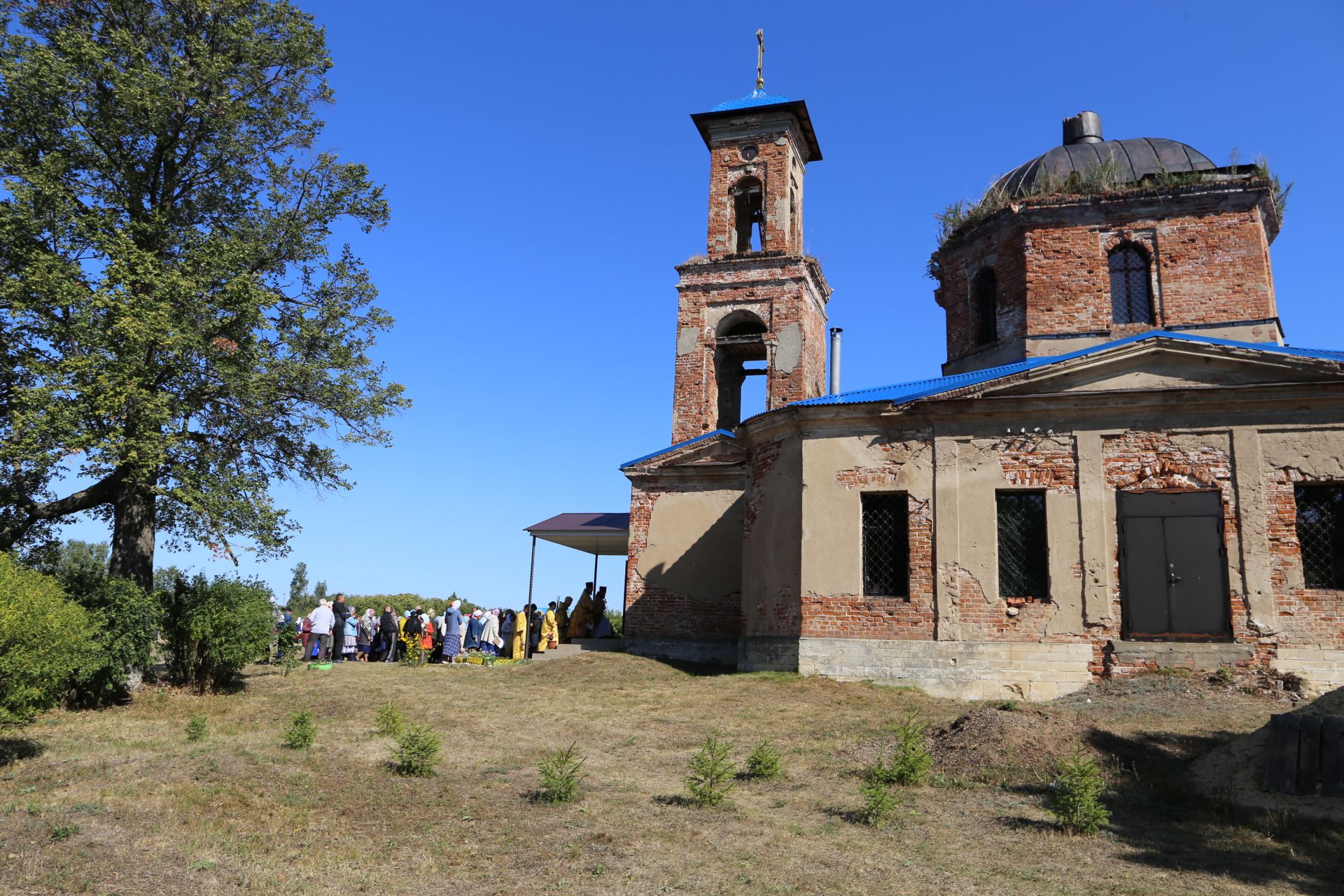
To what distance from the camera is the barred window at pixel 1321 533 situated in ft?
44.3

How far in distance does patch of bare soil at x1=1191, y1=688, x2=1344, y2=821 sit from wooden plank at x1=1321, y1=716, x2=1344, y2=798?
124mm

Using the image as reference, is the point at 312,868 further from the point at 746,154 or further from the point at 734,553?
the point at 746,154

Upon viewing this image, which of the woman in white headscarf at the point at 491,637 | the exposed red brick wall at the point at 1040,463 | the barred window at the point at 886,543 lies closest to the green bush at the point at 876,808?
the barred window at the point at 886,543

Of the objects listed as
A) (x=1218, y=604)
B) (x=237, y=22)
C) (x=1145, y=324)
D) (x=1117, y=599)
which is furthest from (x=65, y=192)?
(x=1145, y=324)

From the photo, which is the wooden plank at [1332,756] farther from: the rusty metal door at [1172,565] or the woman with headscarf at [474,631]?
the woman with headscarf at [474,631]

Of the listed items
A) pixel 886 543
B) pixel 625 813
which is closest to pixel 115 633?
pixel 625 813

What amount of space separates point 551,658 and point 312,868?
511 inches

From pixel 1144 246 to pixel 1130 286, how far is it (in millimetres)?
846

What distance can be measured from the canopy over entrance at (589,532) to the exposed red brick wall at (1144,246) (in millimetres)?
10237

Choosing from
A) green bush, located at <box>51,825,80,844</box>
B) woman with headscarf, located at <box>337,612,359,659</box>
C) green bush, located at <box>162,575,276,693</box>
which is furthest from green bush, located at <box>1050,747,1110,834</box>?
woman with headscarf, located at <box>337,612,359,659</box>

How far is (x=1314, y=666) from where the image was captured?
43.1 feet

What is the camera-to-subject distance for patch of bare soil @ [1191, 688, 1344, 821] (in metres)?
8.20

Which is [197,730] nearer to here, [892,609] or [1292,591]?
[892,609]

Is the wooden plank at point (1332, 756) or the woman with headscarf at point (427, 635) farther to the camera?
the woman with headscarf at point (427, 635)
